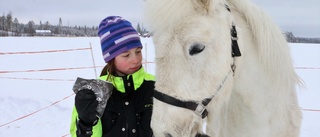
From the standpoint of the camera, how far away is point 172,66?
167 centimetres

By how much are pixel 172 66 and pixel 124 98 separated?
529 mm

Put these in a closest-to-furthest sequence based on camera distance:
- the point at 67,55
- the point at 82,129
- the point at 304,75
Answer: the point at 82,129, the point at 304,75, the point at 67,55

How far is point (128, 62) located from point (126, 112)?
1.10ft

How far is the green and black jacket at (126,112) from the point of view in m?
2.00

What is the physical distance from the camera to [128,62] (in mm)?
2049

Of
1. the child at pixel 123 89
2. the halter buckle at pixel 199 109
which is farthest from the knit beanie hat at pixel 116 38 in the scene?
the halter buckle at pixel 199 109

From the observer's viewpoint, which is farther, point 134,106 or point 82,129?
point 134,106

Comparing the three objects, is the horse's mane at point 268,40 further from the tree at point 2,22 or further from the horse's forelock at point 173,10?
the tree at point 2,22

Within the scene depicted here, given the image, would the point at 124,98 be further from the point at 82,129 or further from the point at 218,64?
the point at 218,64

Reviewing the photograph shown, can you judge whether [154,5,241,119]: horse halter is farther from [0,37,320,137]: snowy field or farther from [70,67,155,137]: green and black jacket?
[0,37,320,137]: snowy field

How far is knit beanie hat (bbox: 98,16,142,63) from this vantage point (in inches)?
80.0

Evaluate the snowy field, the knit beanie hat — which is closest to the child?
the knit beanie hat

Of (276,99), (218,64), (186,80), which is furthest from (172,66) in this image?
(276,99)

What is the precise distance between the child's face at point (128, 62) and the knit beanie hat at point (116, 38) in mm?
38
